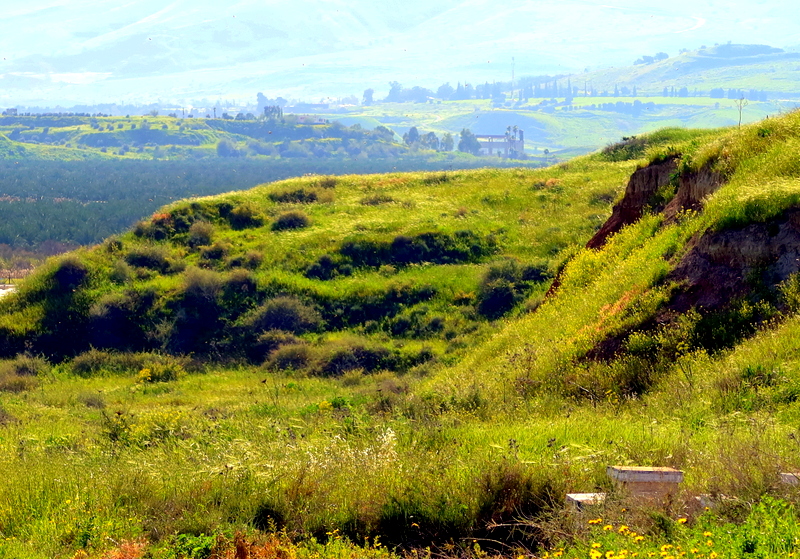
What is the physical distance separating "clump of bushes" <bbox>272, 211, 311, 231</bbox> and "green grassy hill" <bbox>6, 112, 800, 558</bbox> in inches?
116

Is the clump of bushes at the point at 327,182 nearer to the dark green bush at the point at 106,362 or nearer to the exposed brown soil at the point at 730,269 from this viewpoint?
the dark green bush at the point at 106,362

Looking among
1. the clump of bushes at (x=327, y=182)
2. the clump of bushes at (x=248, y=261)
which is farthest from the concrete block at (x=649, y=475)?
the clump of bushes at (x=327, y=182)

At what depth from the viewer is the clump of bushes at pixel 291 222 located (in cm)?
4147

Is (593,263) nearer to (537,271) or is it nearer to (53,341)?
(537,271)

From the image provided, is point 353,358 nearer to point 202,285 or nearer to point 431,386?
point 202,285

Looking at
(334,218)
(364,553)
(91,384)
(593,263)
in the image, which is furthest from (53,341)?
(364,553)

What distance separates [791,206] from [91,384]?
23695 millimetres

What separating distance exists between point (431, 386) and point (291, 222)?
75.5ft

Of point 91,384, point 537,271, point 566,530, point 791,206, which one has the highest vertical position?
point 791,206

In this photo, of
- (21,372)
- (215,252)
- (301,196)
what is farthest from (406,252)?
(21,372)

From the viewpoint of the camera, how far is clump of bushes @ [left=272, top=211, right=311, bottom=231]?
41469 mm

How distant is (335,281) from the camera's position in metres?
36.5

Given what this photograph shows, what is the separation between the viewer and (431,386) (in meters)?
20.0

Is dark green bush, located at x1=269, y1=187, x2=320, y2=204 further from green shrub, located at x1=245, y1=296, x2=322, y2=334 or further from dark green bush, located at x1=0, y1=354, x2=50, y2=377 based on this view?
dark green bush, located at x1=0, y1=354, x2=50, y2=377
